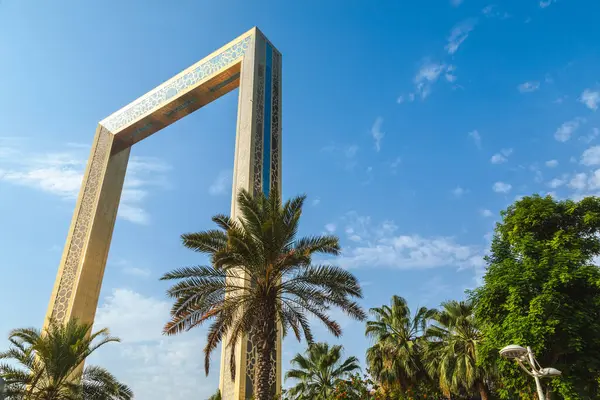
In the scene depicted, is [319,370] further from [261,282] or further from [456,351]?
[261,282]

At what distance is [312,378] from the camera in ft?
76.3

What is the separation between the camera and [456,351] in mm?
20062

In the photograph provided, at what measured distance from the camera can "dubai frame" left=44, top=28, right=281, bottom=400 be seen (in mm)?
→ 15695

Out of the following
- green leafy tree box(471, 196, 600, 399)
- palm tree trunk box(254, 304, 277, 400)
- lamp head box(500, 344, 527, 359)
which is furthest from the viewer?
green leafy tree box(471, 196, 600, 399)

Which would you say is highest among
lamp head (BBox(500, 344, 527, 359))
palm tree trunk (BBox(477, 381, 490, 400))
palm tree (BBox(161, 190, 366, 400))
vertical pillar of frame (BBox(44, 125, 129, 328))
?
vertical pillar of frame (BBox(44, 125, 129, 328))

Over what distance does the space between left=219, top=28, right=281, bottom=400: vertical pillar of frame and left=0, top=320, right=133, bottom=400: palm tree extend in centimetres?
541

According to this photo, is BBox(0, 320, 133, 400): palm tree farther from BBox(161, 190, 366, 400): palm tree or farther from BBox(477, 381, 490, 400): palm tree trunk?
BBox(477, 381, 490, 400): palm tree trunk

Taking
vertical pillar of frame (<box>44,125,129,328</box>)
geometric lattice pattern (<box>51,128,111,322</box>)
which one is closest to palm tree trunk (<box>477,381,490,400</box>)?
vertical pillar of frame (<box>44,125,129,328</box>)

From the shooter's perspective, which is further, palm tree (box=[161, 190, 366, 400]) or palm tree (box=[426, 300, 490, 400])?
palm tree (box=[426, 300, 490, 400])

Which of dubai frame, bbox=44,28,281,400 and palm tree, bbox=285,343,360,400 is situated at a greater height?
dubai frame, bbox=44,28,281,400

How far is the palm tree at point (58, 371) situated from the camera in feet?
48.2

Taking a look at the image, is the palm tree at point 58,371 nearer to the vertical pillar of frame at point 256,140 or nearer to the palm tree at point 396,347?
the vertical pillar of frame at point 256,140

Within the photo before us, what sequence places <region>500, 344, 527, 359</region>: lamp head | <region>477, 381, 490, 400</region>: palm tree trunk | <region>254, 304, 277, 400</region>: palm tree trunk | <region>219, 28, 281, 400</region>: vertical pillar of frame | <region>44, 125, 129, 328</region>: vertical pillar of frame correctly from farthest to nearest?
<region>477, 381, 490, 400</region>: palm tree trunk
<region>44, 125, 129, 328</region>: vertical pillar of frame
<region>219, 28, 281, 400</region>: vertical pillar of frame
<region>254, 304, 277, 400</region>: palm tree trunk
<region>500, 344, 527, 359</region>: lamp head

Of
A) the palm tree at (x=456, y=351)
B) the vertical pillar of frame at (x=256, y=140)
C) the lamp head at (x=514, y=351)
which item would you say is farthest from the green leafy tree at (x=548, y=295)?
the vertical pillar of frame at (x=256, y=140)
